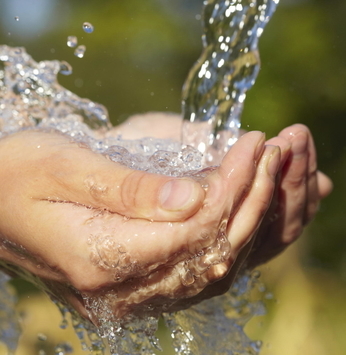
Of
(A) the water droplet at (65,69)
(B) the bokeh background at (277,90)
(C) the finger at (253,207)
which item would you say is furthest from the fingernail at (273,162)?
(B) the bokeh background at (277,90)

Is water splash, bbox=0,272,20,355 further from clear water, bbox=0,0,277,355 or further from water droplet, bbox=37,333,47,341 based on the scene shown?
water droplet, bbox=37,333,47,341

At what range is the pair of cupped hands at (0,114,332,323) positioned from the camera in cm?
58

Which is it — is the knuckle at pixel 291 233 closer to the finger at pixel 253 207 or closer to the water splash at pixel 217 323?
the water splash at pixel 217 323

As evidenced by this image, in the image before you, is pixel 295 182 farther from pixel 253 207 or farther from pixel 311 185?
pixel 253 207

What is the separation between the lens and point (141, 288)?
2.14 feet

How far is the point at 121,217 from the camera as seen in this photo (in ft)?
1.98

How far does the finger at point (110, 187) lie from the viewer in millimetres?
567

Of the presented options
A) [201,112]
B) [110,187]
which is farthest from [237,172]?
[201,112]

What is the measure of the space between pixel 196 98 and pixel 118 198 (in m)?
0.65

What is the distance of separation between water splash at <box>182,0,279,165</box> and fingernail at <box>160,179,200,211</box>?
20.5 inches

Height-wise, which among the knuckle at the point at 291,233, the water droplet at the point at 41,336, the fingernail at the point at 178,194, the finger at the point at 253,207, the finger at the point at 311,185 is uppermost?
the fingernail at the point at 178,194

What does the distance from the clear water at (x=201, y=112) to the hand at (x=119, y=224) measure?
0.20 meters

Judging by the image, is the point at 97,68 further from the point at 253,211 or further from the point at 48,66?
the point at 253,211

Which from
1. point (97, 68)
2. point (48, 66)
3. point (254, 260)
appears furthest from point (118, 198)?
point (97, 68)
